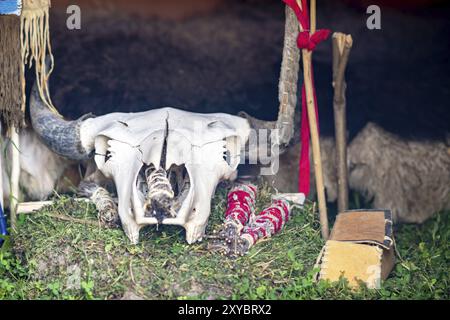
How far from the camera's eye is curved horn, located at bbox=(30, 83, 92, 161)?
232 inches

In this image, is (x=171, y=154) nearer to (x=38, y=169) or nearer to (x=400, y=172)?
(x=38, y=169)

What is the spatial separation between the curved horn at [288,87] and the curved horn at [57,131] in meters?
1.18

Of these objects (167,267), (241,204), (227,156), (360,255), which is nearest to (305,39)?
(227,156)

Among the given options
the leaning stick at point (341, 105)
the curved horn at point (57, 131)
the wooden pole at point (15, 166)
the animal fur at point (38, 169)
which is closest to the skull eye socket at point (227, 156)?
the leaning stick at point (341, 105)

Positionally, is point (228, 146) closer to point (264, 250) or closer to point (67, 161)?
point (264, 250)

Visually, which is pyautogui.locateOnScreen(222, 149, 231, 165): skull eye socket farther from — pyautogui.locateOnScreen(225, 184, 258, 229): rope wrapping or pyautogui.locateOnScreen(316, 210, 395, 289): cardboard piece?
pyautogui.locateOnScreen(316, 210, 395, 289): cardboard piece

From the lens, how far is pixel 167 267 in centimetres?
509

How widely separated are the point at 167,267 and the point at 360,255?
116 cm

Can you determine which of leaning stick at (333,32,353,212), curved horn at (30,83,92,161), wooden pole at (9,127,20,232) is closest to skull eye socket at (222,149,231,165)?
leaning stick at (333,32,353,212)

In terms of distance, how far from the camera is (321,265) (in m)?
5.12

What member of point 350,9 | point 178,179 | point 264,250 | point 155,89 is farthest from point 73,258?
point 350,9

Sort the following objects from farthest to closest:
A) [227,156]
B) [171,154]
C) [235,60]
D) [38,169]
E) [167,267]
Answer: [235,60], [38,169], [227,156], [171,154], [167,267]

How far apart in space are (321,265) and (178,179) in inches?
42.5

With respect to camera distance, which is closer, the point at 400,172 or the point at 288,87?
the point at 288,87
